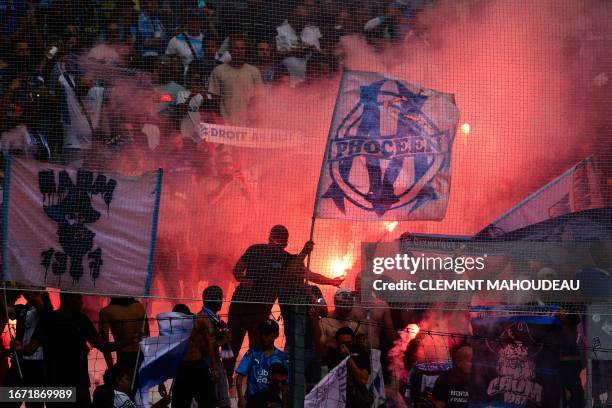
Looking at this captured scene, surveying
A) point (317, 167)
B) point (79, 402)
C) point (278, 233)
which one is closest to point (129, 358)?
point (79, 402)

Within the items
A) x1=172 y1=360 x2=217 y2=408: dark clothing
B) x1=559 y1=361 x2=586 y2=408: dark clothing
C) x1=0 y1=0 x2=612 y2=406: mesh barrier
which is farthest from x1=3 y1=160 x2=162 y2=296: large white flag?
x1=559 y1=361 x2=586 y2=408: dark clothing

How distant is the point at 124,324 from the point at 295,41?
12.9 ft

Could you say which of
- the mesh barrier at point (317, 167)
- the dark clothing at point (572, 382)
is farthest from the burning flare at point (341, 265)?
the dark clothing at point (572, 382)

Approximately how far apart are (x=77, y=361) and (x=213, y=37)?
4404 mm

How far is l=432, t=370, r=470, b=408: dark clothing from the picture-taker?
8.36m

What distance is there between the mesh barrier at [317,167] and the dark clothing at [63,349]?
0.34m

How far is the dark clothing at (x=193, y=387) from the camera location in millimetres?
7910

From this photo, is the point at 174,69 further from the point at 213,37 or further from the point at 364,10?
the point at 364,10

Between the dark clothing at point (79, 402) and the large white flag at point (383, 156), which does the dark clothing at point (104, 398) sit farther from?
the large white flag at point (383, 156)

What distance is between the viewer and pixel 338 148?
8.70 meters

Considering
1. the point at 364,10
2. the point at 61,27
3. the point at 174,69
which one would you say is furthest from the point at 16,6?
the point at 364,10

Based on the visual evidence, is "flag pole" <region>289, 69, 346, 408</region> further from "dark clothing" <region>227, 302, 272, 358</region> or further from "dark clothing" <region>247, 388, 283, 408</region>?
"dark clothing" <region>227, 302, 272, 358</region>

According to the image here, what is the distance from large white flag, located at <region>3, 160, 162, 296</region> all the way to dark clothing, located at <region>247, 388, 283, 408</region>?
4.31 feet

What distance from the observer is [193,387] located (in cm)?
795
